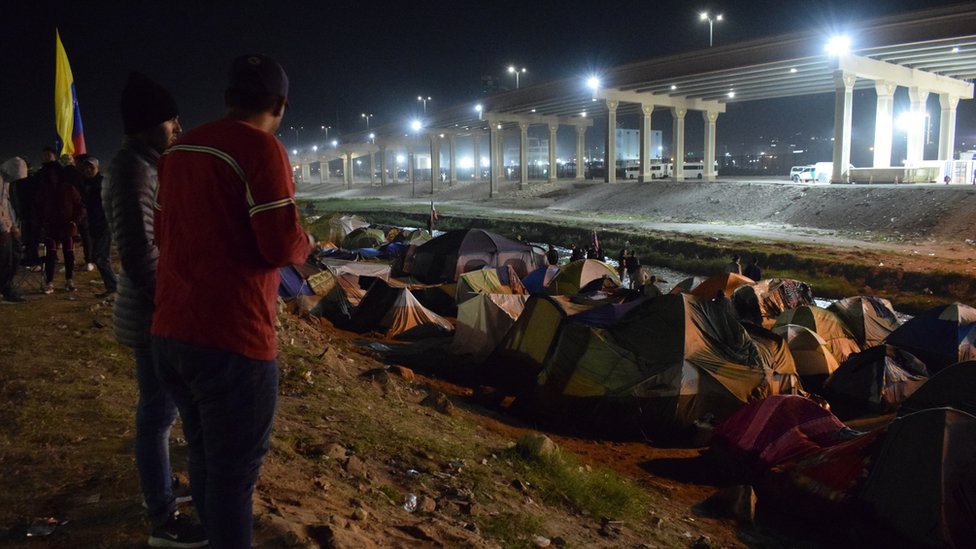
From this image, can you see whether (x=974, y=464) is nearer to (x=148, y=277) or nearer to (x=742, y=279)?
(x=148, y=277)

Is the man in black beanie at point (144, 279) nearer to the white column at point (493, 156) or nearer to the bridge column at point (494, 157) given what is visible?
the bridge column at point (494, 157)

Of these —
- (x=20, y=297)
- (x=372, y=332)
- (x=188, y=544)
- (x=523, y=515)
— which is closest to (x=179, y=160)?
(x=188, y=544)

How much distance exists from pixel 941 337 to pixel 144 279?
37.2 feet

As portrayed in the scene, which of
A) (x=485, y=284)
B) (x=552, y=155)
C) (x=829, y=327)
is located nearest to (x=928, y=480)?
(x=829, y=327)

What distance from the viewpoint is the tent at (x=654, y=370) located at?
868 centimetres

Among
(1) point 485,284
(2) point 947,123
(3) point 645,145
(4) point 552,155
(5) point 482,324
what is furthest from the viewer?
(4) point 552,155

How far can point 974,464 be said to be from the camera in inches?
219

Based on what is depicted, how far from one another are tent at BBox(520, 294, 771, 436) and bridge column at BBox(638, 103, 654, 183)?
36.1 metres

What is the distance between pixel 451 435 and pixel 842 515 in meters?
3.54

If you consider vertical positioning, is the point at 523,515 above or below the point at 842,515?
above

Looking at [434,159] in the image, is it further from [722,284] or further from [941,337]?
[941,337]

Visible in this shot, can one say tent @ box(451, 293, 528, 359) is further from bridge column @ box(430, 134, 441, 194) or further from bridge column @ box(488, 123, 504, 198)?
bridge column @ box(430, 134, 441, 194)

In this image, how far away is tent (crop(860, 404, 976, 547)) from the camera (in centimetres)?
553

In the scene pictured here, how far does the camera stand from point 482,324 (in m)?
12.0
